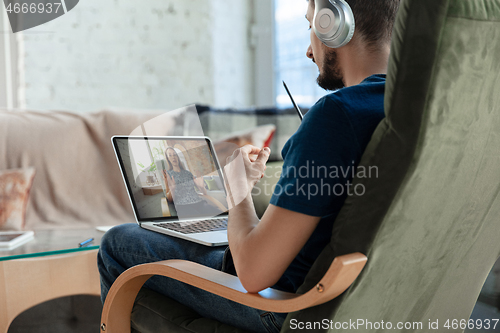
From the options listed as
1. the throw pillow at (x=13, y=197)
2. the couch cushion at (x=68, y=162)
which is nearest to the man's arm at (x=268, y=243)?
the throw pillow at (x=13, y=197)

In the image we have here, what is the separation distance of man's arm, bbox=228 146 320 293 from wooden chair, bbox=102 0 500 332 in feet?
0.11

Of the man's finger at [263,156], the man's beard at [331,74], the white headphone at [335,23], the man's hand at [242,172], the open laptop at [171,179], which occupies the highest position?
the white headphone at [335,23]

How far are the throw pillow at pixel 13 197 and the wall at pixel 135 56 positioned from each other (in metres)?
1.17

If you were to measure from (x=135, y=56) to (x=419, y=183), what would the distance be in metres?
2.84

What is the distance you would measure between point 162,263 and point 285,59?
2.91 m

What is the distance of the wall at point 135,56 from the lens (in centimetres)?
278

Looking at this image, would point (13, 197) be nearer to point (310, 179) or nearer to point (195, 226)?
point (195, 226)

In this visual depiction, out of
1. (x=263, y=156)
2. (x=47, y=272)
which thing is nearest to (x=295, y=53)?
(x=47, y=272)

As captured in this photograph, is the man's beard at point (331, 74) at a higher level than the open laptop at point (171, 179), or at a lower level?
higher

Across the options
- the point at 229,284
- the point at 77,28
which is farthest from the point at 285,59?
the point at 229,284

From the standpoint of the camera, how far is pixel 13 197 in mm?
1703

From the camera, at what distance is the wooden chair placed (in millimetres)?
527

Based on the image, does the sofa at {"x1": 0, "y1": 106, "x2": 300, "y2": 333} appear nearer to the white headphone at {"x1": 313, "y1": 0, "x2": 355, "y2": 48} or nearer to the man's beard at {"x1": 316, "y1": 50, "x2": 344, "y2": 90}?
the man's beard at {"x1": 316, "y1": 50, "x2": 344, "y2": 90}

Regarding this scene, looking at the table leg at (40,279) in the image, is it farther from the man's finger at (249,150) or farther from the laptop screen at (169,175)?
the man's finger at (249,150)
